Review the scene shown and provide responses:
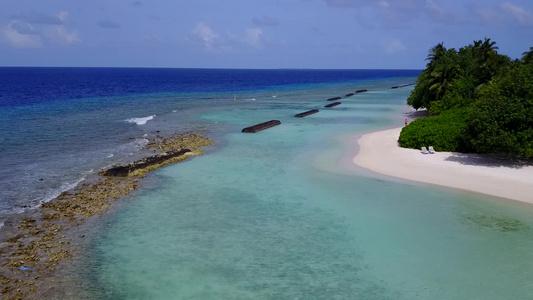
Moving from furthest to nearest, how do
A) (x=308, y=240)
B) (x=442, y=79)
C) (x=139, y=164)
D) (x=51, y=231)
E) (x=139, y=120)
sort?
(x=139, y=120) → (x=442, y=79) → (x=139, y=164) → (x=51, y=231) → (x=308, y=240)

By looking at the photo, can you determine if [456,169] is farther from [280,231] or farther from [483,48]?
[483,48]

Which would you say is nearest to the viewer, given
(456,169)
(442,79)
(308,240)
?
(308,240)

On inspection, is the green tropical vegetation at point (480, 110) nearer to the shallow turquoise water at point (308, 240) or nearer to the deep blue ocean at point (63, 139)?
the shallow turquoise water at point (308, 240)

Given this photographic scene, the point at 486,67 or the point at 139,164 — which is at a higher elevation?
the point at 486,67

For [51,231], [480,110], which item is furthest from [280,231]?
[480,110]

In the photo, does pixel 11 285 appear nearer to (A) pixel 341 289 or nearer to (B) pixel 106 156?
(A) pixel 341 289

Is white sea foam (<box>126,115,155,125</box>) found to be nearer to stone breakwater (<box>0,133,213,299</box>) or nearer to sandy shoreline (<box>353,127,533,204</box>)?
stone breakwater (<box>0,133,213,299</box>)

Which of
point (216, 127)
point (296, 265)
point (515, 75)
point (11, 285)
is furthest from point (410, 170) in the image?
point (216, 127)

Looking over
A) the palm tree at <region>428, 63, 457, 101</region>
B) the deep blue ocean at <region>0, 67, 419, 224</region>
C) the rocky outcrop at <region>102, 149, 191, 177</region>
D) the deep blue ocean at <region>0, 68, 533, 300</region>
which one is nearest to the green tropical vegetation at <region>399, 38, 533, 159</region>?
the palm tree at <region>428, 63, 457, 101</region>
